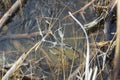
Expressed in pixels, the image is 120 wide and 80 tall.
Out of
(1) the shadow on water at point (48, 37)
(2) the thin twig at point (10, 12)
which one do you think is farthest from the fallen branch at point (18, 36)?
(2) the thin twig at point (10, 12)

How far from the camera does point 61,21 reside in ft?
6.80

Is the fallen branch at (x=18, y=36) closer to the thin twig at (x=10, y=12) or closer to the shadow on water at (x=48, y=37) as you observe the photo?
the shadow on water at (x=48, y=37)

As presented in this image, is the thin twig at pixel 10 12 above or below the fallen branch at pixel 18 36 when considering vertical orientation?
above

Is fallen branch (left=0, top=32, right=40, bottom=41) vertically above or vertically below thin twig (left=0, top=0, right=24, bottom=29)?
below

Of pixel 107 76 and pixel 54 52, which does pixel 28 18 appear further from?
pixel 107 76

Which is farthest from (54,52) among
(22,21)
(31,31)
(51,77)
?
(22,21)

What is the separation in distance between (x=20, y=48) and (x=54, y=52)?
30 centimetres

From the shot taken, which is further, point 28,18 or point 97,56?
point 28,18

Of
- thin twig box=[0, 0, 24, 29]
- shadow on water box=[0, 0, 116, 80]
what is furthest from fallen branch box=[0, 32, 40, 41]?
thin twig box=[0, 0, 24, 29]

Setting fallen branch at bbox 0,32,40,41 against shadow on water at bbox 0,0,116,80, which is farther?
fallen branch at bbox 0,32,40,41

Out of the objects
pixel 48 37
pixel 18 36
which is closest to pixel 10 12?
pixel 18 36

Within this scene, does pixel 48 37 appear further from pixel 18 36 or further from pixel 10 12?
pixel 10 12

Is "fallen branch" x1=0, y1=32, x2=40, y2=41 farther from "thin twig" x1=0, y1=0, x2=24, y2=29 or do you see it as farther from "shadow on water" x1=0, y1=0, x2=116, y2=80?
"thin twig" x1=0, y1=0, x2=24, y2=29

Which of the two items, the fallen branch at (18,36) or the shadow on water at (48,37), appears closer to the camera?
the shadow on water at (48,37)
